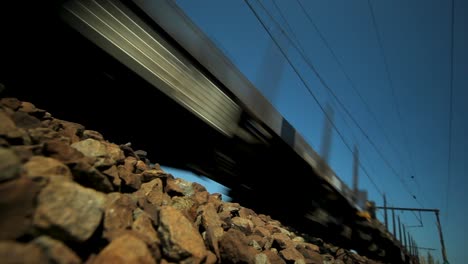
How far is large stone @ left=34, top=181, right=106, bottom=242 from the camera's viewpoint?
2.82 ft

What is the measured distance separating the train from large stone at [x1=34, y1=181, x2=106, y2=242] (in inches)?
54.5

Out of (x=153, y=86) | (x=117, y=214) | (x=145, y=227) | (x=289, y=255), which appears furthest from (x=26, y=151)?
(x=289, y=255)

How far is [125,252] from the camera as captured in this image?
3.15ft

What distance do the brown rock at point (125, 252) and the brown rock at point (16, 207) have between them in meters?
0.29

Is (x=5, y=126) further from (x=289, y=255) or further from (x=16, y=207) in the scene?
(x=289, y=255)

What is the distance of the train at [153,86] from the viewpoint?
1.78 meters

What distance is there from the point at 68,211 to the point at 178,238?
0.58m

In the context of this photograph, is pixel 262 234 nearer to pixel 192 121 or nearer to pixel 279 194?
pixel 192 121

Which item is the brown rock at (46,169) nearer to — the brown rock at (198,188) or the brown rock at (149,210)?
the brown rock at (149,210)

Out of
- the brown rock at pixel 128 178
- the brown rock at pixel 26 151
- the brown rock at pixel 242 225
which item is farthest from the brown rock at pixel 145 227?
the brown rock at pixel 242 225

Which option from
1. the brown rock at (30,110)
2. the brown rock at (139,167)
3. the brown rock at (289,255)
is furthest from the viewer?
the brown rock at (289,255)

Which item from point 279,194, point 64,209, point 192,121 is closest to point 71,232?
point 64,209

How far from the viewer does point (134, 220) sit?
1.28 meters

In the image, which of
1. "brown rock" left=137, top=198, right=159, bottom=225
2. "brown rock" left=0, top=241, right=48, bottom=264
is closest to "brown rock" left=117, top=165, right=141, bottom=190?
"brown rock" left=137, top=198, right=159, bottom=225
